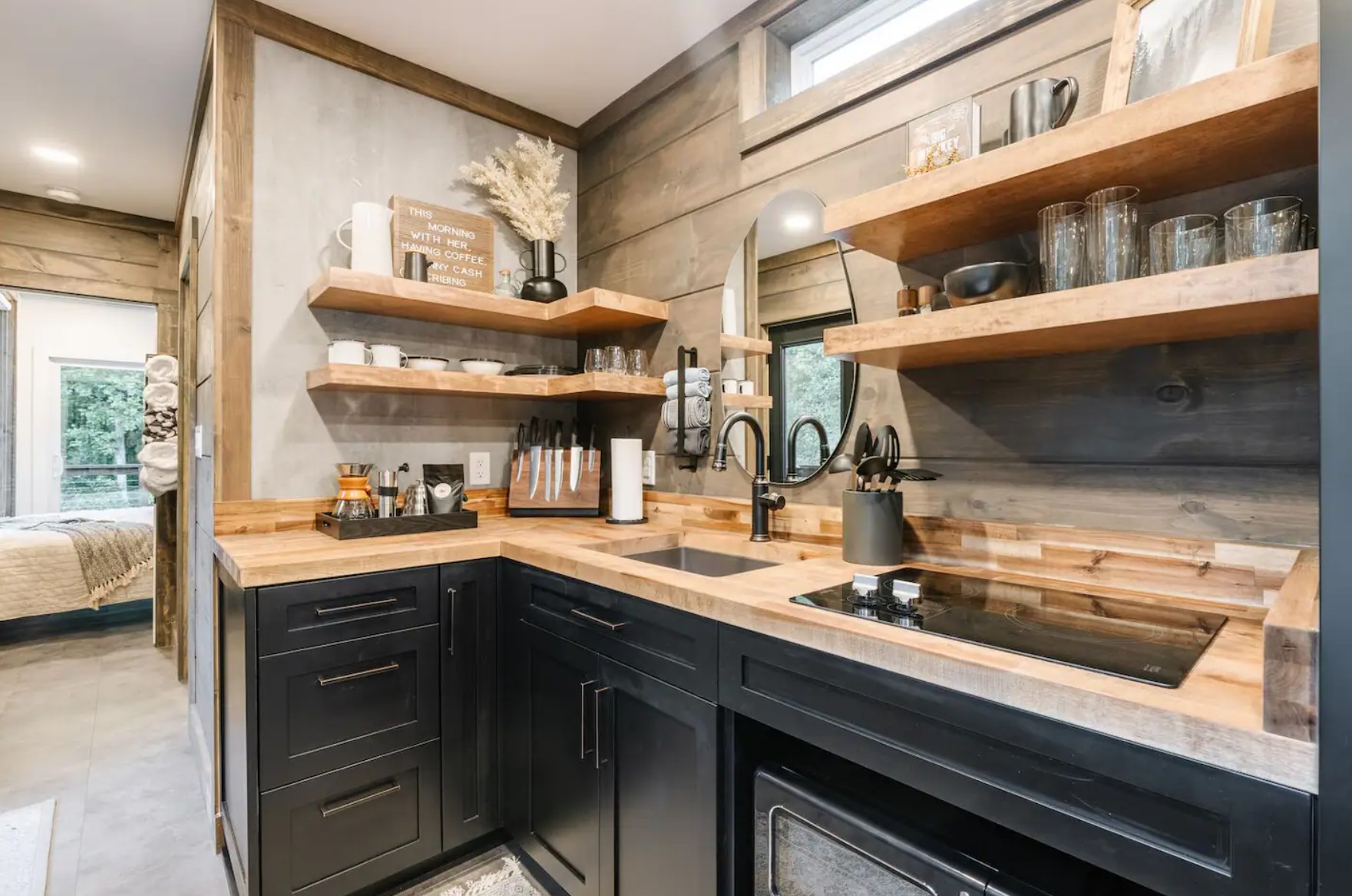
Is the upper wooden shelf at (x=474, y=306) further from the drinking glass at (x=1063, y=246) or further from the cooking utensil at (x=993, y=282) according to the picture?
the drinking glass at (x=1063, y=246)

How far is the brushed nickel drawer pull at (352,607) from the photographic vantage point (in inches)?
63.7

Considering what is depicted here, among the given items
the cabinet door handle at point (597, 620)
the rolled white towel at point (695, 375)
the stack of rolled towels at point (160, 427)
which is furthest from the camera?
the stack of rolled towels at point (160, 427)

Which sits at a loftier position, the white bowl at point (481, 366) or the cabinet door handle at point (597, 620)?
the white bowl at point (481, 366)

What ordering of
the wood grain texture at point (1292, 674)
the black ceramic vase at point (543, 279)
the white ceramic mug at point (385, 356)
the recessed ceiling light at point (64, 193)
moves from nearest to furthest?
the wood grain texture at point (1292, 674) < the white ceramic mug at point (385, 356) < the black ceramic vase at point (543, 279) < the recessed ceiling light at point (64, 193)

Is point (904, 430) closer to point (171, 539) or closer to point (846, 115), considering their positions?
point (846, 115)

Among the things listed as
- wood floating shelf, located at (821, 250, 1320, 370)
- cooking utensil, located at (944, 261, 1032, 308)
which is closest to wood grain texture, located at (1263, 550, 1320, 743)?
wood floating shelf, located at (821, 250, 1320, 370)

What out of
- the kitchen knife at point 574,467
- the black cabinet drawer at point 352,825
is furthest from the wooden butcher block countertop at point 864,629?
the black cabinet drawer at point 352,825

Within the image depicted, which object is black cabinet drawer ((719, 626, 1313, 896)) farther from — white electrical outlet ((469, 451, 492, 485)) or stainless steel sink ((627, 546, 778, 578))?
white electrical outlet ((469, 451, 492, 485))

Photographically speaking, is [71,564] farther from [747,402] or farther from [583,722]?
[747,402]

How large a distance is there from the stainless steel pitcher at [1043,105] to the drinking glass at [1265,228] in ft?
1.36

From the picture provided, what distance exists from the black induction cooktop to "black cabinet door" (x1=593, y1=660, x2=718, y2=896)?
1.27 ft

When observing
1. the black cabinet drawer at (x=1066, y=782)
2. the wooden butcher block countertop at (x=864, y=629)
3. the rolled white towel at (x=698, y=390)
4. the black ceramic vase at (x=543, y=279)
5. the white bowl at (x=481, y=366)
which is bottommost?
the black cabinet drawer at (x=1066, y=782)

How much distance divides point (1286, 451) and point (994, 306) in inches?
21.9

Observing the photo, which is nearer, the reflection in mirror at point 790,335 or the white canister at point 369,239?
→ the reflection in mirror at point 790,335
